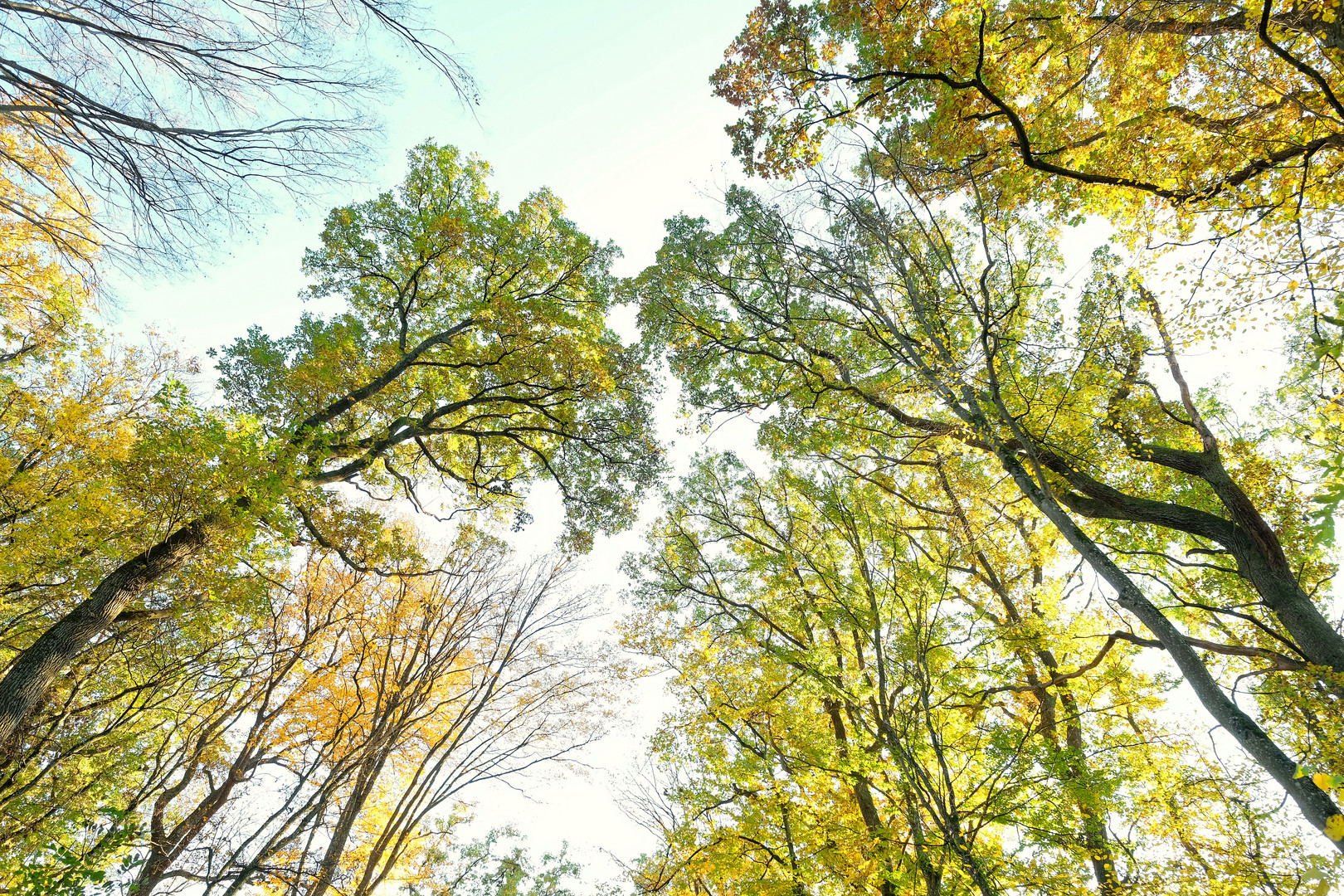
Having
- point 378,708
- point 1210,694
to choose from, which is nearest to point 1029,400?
point 1210,694

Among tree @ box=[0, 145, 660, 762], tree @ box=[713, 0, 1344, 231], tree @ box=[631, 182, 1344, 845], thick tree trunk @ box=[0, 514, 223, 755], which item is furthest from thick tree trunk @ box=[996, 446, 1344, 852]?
thick tree trunk @ box=[0, 514, 223, 755]

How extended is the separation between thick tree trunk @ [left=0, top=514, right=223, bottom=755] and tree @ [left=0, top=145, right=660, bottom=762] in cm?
2

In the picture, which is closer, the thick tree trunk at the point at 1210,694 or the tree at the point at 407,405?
the thick tree trunk at the point at 1210,694

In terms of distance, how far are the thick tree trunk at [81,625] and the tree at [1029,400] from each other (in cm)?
693

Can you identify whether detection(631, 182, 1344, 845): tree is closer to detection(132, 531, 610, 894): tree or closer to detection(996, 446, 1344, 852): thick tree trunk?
detection(996, 446, 1344, 852): thick tree trunk

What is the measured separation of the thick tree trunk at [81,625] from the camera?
5094 millimetres

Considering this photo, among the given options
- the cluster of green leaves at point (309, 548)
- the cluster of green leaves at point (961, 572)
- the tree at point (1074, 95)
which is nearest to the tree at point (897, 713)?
the cluster of green leaves at point (961, 572)

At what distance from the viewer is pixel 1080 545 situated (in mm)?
4871

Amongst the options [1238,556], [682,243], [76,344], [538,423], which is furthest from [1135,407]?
[76,344]

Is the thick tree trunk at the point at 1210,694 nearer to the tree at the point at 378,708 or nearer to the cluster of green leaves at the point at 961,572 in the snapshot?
the cluster of green leaves at the point at 961,572

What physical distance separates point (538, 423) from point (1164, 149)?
8724mm

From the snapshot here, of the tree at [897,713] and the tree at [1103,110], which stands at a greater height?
the tree at [1103,110]

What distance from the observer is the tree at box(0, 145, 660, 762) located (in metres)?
A: 5.71

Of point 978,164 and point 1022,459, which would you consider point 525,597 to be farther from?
point 978,164
